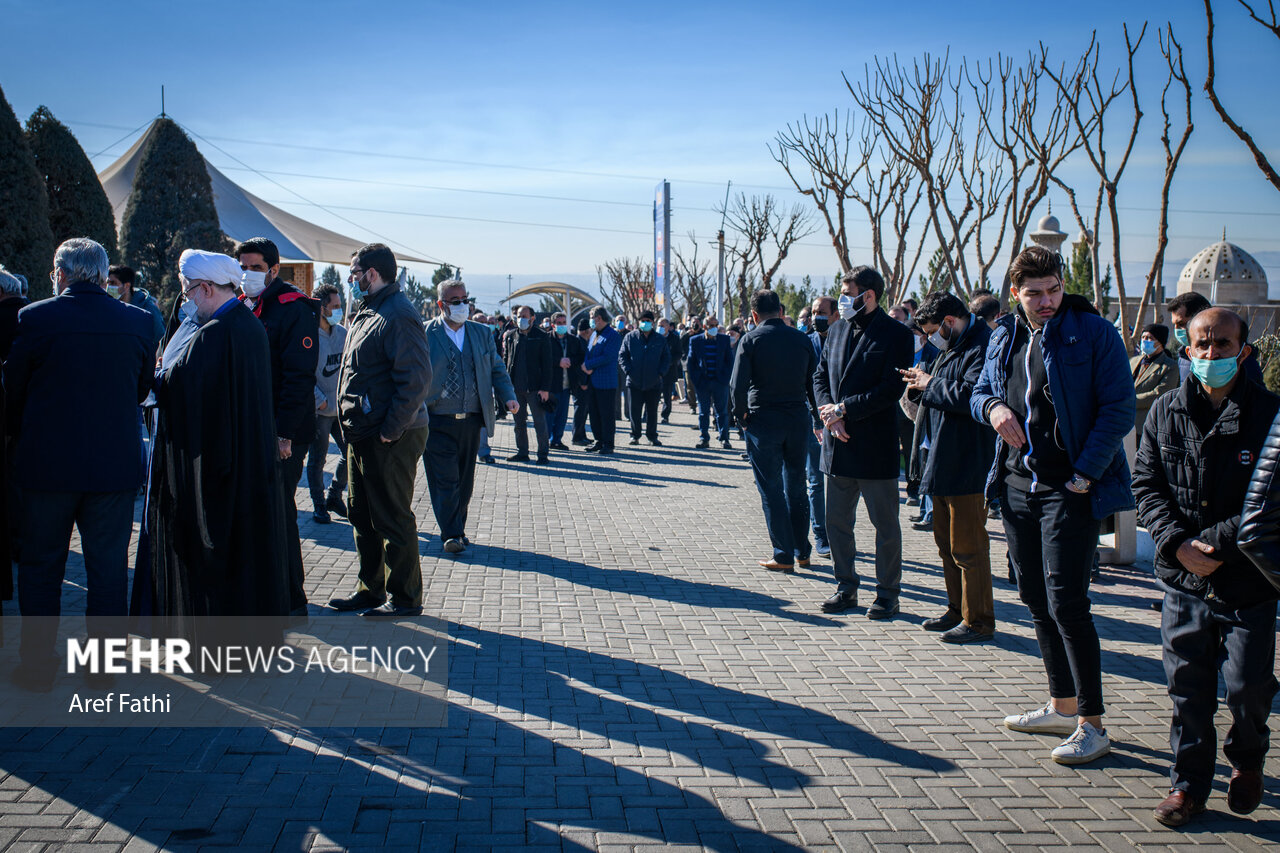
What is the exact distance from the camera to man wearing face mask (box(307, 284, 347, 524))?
342 inches

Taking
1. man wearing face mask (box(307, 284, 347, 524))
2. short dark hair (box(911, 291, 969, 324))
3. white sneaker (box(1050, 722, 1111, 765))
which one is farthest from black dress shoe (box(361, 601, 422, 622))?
white sneaker (box(1050, 722, 1111, 765))

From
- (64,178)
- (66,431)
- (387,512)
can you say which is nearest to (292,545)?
(387,512)

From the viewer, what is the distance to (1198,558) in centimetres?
369

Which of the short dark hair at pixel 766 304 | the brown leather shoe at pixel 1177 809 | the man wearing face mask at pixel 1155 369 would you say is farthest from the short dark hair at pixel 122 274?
the brown leather shoe at pixel 1177 809

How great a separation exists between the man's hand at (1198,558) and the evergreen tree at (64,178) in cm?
1745

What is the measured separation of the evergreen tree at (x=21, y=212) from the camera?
1443 centimetres

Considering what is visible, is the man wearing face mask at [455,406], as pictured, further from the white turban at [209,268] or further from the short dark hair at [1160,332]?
the short dark hair at [1160,332]

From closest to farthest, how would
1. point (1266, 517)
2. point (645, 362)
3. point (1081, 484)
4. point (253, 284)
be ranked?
point (1266, 517) → point (1081, 484) → point (253, 284) → point (645, 362)

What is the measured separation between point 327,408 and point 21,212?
9142 millimetres

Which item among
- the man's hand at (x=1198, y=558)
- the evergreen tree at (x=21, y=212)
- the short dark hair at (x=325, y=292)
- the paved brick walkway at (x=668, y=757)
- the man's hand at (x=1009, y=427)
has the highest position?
the evergreen tree at (x=21, y=212)

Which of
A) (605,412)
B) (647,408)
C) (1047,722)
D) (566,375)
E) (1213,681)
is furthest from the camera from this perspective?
(647,408)

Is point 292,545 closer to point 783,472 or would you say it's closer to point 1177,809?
point 783,472

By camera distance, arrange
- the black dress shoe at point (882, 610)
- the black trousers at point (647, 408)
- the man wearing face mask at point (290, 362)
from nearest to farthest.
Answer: the man wearing face mask at point (290, 362), the black dress shoe at point (882, 610), the black trousers at point (647, 408)

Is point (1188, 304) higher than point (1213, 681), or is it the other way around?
point (1188, 304)
